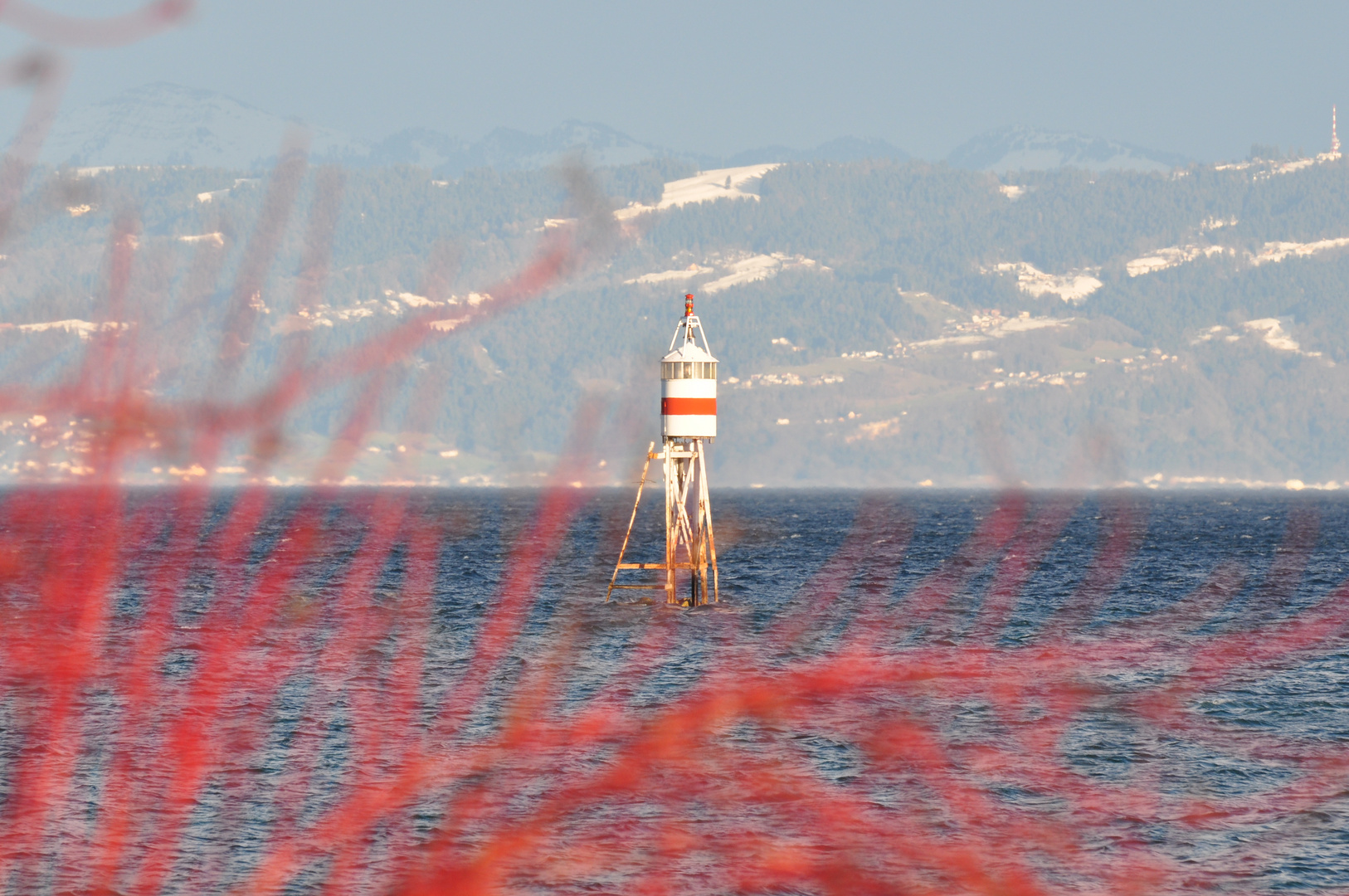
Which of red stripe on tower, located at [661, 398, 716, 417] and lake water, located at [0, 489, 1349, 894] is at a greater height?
red stripe on tower, located at [661, 398, 716, 417]

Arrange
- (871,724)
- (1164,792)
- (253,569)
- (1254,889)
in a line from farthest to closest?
1. (253,569)
2. (871,724)
3. (1164,792)
4. (1254,889)

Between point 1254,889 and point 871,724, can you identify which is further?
point 871,724

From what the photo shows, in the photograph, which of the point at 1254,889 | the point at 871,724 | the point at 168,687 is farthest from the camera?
the point at 168,687

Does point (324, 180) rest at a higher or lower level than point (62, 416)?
higher

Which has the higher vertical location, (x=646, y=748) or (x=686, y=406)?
(x=686, y=406)

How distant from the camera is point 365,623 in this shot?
9862 cm

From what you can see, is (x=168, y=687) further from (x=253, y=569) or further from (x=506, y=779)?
(x=253, y=569)

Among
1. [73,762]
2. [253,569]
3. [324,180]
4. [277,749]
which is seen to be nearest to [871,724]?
[277,749]

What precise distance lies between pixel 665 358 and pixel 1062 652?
27.7 metres

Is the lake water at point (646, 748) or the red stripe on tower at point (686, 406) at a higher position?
the red stripe on tower at point (686, 406)

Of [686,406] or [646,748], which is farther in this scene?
[686,406]

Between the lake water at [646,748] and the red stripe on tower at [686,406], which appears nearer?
the lake water at [646,748]

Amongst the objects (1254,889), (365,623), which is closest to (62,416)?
(1254,889)

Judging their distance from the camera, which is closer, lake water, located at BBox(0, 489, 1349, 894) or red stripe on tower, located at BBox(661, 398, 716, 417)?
lake water, located at BBox(0, 489, 1349, 894)
